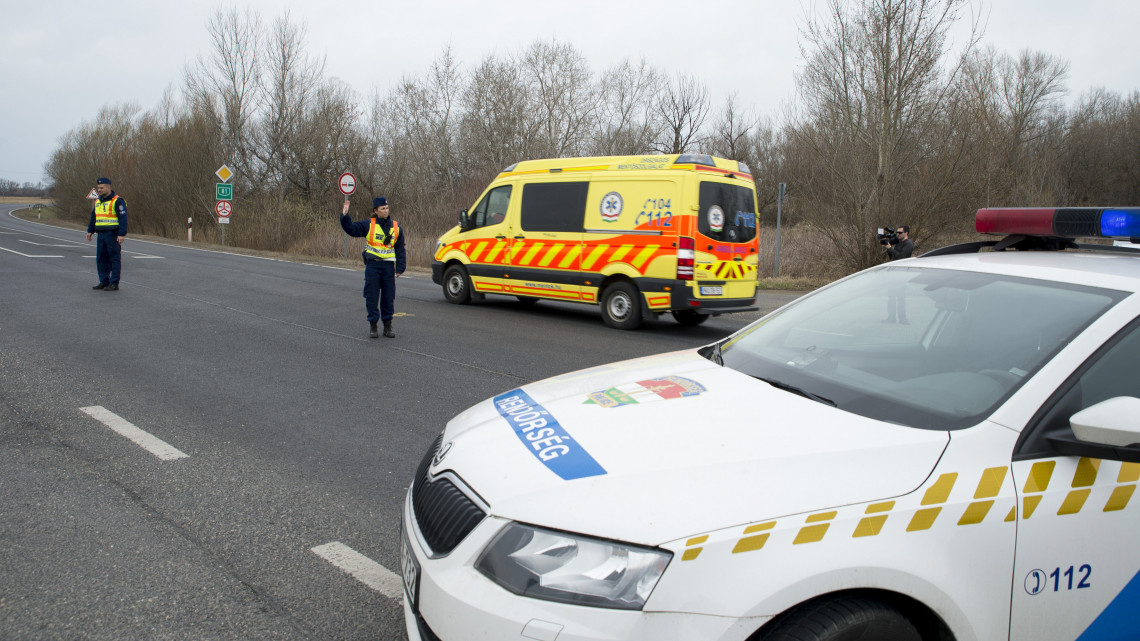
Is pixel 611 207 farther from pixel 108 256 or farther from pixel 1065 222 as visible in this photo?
pixel 108 256

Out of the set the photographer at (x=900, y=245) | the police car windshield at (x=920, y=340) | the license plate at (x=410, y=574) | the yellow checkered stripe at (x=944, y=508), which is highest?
the photographer at (x=900, y=245)

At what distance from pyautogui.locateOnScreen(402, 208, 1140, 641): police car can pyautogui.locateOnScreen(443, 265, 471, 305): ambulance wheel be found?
35.5 feet

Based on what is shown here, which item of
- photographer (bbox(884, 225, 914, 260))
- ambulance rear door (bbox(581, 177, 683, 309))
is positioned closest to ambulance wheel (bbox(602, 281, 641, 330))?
ambulance rear door (bbox(581, 177, 683, 309))

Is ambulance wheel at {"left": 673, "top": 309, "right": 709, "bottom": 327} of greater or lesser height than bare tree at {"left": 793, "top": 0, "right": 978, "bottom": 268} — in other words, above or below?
below

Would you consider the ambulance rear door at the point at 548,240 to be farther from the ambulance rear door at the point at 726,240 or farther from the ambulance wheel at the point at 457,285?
the ambulance rear door at the point at 726,240

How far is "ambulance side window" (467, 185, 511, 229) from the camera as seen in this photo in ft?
41.4

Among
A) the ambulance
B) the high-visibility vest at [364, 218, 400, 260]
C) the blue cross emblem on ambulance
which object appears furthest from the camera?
the blue cross emblem on ambulance

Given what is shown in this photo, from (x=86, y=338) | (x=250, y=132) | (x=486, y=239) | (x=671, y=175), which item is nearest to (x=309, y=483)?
(x=86, y=338)

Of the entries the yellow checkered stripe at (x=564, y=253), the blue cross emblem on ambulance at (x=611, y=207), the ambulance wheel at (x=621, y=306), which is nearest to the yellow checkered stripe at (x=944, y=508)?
the yellow checkered stripe at (x=564, y=253)

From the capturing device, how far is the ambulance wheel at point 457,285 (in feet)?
43.4

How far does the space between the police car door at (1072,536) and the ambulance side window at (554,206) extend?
983cm

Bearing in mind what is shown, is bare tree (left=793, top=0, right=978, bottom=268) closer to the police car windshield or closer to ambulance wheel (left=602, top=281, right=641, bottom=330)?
ambulance wheel (left=602, top=281, right=641, bottom=330)

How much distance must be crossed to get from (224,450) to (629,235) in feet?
24.1

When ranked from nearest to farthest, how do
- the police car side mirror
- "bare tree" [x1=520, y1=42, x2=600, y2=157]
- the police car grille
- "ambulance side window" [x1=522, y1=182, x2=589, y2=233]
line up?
the police car side mirror < the police car grille < "ambulance side window" [x1=522, y1=182, x2=589, y2=233] < "bare tree" [x1=520, y1=42, x2=600, y2=157]
